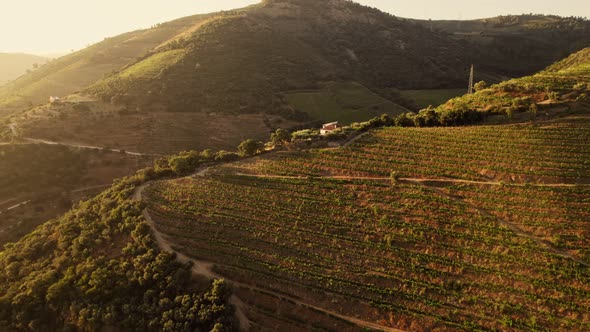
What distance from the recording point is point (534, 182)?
41438mm

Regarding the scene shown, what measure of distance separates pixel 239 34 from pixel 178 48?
26874mm

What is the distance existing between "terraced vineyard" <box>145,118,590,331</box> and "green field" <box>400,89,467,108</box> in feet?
213

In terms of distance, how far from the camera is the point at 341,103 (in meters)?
110

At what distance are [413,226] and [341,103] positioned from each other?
7464cm

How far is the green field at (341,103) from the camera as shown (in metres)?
102

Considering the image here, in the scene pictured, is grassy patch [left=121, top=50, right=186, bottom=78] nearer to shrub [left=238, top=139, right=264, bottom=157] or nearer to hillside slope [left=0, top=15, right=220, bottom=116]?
hillside slope [left=0, top=15, right=220, bottom=116]

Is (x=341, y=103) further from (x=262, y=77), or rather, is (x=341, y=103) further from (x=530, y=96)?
(x=530, y=96)

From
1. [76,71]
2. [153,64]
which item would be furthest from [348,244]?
[76,71]

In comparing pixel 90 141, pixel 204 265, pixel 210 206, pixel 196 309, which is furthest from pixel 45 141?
pixel 196 309

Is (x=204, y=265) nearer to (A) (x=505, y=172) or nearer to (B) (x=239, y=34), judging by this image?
(A) (x=505, y=172)

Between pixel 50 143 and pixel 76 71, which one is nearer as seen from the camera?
pixel 50 143

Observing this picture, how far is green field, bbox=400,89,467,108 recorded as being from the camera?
11088cm

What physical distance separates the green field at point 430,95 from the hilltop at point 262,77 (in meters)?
4.76

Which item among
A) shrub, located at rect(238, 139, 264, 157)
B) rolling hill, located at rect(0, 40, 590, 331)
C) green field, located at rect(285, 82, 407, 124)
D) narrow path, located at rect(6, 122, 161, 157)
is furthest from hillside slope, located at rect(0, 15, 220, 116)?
rolling hill, located at rect(0, 40, 590, 331)
